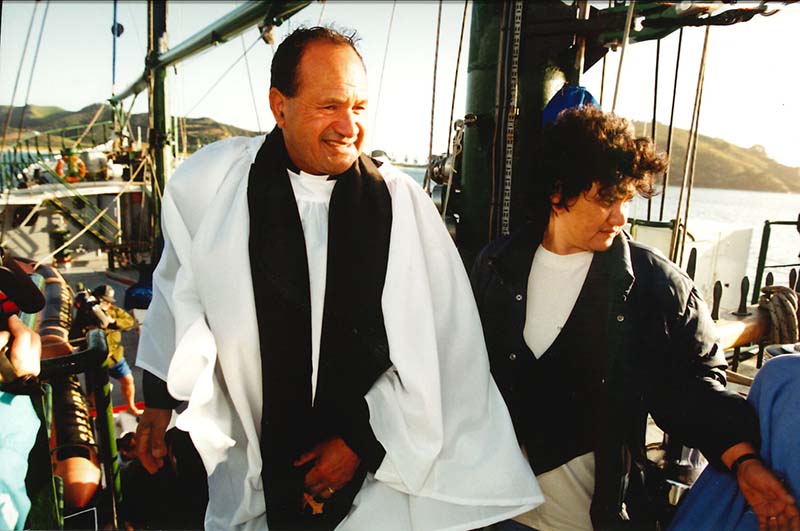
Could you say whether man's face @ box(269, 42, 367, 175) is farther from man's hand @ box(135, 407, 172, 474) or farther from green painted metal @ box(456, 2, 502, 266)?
green painted metal @ box(456, 2, 502, 266)

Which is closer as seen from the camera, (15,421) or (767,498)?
(767,498)

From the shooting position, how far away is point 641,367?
1.60 metres

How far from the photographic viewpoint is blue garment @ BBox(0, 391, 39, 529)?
5.04 feet

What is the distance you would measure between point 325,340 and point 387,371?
8.0 inches

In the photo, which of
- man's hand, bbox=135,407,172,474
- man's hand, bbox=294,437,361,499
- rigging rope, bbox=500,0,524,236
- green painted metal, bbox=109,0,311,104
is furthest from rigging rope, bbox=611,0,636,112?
green painted metal, bbox=109,0,311,104

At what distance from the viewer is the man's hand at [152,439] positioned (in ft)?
5.21

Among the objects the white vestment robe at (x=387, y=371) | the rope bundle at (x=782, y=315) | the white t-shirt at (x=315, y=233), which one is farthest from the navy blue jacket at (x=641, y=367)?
the rope bundle at (x=782, y=315)

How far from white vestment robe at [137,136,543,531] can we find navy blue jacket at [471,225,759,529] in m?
0.19

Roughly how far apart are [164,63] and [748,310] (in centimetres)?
878

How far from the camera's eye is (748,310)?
332 cm

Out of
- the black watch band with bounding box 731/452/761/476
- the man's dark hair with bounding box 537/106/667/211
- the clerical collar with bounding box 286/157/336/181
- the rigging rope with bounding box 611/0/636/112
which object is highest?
the rigging rope with bounding box 611/0/636/112

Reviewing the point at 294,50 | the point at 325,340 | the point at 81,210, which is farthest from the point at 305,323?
the point at 81,210

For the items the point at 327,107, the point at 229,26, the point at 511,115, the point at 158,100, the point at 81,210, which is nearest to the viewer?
the point at 327,107

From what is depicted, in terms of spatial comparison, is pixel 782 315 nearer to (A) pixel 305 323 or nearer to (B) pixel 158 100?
(A) pixel 305 323
